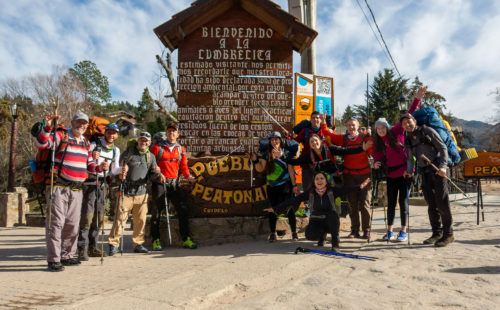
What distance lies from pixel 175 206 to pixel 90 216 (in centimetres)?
138

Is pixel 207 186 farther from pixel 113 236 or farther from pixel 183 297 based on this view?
pixel 183 297

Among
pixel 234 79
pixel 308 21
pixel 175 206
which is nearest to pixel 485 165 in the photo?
pixel 308 21

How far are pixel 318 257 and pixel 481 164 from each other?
5.84m

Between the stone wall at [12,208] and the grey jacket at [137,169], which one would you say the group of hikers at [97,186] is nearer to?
the grey jacket at [137,169]

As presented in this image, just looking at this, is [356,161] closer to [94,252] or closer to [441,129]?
[441,129]

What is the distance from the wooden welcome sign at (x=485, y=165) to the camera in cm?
804

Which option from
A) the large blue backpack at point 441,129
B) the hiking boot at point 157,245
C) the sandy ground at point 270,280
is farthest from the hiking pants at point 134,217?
the large blue backpack at point 441,129

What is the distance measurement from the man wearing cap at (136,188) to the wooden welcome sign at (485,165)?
7011 mm

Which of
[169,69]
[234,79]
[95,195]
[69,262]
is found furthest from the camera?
[169,69]

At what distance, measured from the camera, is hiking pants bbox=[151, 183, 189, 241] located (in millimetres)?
5918

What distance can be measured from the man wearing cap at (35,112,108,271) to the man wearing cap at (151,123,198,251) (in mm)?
1331

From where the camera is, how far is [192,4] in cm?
655

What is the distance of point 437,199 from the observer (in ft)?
16.8

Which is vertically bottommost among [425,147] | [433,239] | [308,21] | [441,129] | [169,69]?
[433,239]
